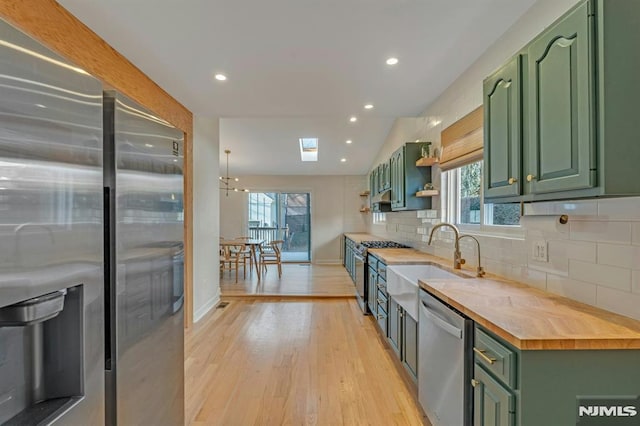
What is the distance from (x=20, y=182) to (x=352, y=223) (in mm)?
8505

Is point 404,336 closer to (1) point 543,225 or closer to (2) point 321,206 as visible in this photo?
(1) point 543,225

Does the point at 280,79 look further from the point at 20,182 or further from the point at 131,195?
the point at 20,182

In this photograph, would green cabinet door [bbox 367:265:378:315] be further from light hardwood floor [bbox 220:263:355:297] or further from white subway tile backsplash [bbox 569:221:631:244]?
white subway tile backsplash [bbox 569:221:631:244]

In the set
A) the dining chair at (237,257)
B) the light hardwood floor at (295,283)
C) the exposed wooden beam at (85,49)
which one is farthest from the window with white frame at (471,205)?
the dining chair at (237,257)

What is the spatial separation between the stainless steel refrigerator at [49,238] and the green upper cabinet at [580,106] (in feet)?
5.34

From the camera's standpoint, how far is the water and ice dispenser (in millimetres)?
687

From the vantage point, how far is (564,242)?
168 cm

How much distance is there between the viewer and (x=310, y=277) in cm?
688

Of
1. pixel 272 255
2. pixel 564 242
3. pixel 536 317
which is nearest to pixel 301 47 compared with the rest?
pixel 564 242

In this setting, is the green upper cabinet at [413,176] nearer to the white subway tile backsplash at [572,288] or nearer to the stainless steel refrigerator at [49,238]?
the white subway tile backsplash at [572,288]

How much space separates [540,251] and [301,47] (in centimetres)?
204

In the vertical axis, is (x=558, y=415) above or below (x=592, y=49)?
below

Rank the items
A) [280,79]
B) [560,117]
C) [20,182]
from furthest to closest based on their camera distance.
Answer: [280,79] < [560,117] < [20,182]

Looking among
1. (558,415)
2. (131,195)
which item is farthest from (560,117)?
(131,195)
